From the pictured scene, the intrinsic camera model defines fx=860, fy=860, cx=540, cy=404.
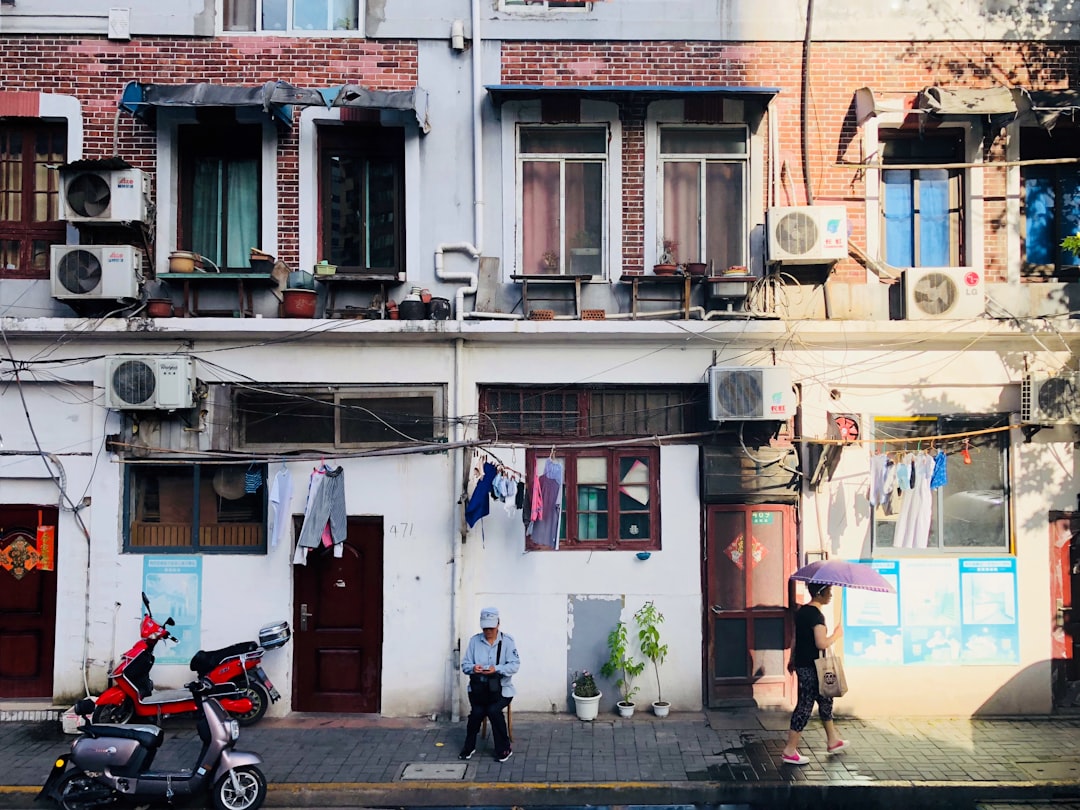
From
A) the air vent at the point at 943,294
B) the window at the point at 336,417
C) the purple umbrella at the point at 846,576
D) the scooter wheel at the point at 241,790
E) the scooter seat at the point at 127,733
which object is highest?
the air vent at the point at 943,294

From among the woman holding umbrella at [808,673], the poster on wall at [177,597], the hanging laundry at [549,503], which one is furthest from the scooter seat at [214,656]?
the woman holding umbrella at [808,673]

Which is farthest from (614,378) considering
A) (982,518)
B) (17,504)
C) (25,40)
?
(25,40)

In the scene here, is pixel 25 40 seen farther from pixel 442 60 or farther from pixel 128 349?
pixel 442 60

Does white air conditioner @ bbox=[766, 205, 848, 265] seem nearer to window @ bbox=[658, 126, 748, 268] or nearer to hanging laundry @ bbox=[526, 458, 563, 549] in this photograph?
window @ bbox=[658, 126, 748, 268]

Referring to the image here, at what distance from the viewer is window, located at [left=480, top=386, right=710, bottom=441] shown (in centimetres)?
1077

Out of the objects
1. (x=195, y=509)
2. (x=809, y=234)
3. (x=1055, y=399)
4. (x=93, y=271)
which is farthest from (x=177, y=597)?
(x=1055, y=399)

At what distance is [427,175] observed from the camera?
1088 centimetres

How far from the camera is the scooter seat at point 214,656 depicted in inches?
358

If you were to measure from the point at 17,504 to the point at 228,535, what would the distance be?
8.72 feet

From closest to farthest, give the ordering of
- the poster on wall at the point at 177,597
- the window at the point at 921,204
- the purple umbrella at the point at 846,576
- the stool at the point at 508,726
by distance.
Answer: the purple umbrella at the point at 846,576 → the stool at the point at 508,726 → the poster on wall at the point at 177,597 → the window at the point at 921,204

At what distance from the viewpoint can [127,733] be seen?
26.1ft

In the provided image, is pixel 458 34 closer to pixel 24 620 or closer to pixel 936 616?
pixel 24 620

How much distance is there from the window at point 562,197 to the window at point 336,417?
229 centimetres

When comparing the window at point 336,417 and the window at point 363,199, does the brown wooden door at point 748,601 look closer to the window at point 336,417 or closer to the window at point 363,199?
the window at point 336,417
